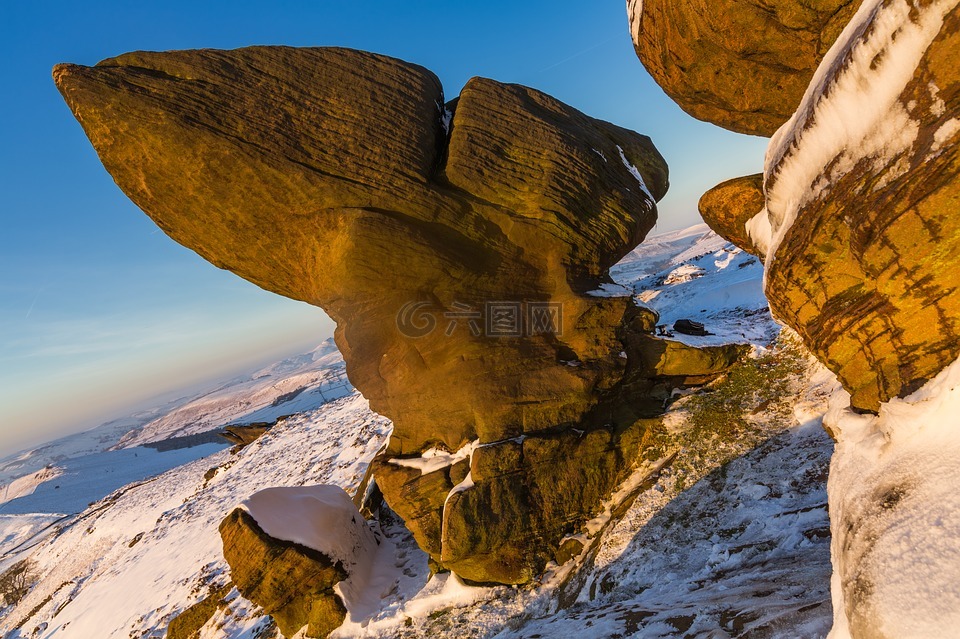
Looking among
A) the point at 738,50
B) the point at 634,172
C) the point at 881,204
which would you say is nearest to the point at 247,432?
the point at 634,172

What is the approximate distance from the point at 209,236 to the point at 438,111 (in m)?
5.79

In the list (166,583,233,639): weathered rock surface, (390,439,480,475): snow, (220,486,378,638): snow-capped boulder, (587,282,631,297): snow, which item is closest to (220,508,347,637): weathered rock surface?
(220,486,378,638): snow-capped boulder

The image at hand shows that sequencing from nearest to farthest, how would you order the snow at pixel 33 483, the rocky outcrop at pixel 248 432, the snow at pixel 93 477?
1. the rocky outcrop at pixel 248 432
2. the snow at pixel 93 477
3. the snow at pixel 33 483

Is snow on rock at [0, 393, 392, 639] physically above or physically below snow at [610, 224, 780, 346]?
below

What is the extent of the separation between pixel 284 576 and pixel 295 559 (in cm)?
42

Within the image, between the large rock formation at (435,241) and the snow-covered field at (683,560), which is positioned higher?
the large rock formation at (435,241)

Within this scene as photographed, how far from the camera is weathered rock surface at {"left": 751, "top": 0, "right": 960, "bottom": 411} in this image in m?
3.38

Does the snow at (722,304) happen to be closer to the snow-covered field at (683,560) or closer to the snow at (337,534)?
the snow-covered field at (683,560)

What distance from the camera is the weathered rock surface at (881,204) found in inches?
133

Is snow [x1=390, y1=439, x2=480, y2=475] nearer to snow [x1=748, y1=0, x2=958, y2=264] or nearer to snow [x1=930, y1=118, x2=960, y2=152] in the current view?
snow [x1=748, y1=0, x2=958, y2=264]

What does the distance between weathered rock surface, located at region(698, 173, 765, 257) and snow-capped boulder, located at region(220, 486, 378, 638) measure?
11.8 m

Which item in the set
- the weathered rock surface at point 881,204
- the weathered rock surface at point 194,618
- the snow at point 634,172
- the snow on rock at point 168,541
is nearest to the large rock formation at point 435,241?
the snow at point 634,172

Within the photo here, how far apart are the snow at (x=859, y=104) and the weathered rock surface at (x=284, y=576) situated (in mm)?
11146

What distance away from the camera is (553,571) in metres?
8.53
